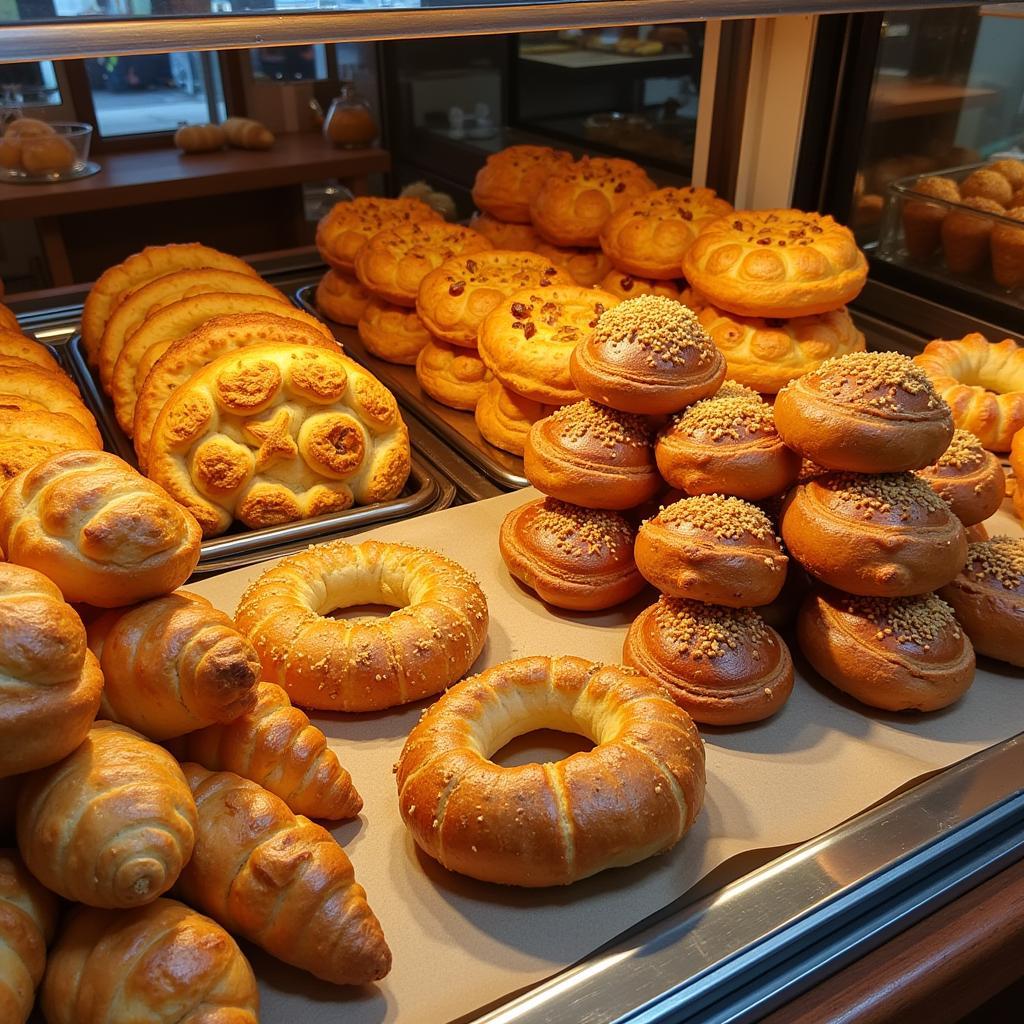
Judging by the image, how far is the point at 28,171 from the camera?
5.22 metres

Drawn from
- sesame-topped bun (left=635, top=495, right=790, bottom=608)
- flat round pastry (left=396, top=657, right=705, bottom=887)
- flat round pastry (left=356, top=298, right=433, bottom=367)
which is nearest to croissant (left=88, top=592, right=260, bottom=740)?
flat round pastry (left=396, top=657, right=705, bottom=887)

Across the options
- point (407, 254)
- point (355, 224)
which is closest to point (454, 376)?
point (407, 254)

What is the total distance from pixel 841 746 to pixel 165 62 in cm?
700

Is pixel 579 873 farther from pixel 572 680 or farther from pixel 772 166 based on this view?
pixel 772 166

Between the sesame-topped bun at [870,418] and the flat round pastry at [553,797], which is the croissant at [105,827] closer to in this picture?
the flat round pastry at [553,797]

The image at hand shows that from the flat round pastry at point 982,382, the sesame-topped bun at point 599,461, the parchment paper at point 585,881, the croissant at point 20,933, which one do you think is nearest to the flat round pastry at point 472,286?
the sesame-topped bun at point 599,461

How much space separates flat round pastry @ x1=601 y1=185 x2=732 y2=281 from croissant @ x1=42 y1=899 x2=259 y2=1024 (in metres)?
2.20

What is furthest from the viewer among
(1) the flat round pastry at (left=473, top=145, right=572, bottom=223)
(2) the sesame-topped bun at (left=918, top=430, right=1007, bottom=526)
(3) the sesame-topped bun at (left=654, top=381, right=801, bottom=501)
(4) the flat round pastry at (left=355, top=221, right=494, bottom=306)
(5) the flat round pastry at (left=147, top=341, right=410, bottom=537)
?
(1) the flat round pastry at (left=473, top=145, right=572, bottom=223)

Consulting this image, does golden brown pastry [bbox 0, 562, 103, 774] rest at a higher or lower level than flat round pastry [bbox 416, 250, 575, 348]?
higher

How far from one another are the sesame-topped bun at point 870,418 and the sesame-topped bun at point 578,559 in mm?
425

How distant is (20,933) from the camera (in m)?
1.03

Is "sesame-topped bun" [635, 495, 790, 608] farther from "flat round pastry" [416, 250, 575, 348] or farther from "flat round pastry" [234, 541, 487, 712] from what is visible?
"flat round pastry" [416, 250, 575, 348]

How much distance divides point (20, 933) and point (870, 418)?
4.63 ft

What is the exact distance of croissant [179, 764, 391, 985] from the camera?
113 centimetres
